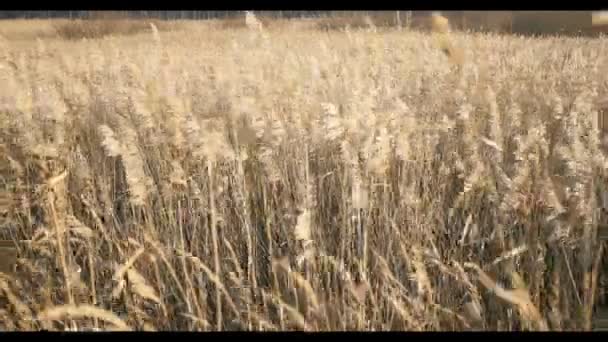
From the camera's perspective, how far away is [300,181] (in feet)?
6.17

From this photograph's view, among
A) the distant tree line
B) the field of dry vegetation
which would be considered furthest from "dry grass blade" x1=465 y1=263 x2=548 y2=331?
the distant tree line

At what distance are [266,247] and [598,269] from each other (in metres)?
0.94

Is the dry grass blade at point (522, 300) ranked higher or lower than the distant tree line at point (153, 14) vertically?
lower

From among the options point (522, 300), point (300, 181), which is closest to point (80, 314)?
point (300, 181)

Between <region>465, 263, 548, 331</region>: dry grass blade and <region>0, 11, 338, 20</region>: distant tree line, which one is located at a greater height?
<region>0, 11, 338, 20</region>: distant tree line

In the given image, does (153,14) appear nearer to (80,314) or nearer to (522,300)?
(80,314)

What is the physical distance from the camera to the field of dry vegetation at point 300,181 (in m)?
1.60

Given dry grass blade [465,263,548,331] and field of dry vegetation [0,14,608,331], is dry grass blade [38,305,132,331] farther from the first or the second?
dry grass blade [465,263,548,331]

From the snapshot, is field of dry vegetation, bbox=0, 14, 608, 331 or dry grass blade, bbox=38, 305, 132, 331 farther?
field of dry vegetation, bbox=0, 14, 608, 331

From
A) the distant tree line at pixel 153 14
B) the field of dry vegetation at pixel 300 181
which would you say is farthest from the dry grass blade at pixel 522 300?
the distant tree line at pixel 153 14

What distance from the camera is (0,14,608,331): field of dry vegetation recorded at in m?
1.60

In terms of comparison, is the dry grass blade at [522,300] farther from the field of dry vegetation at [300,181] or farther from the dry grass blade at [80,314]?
the dry grass blade at [80,314]

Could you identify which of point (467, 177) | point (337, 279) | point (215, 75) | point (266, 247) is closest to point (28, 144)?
point (215, 75)

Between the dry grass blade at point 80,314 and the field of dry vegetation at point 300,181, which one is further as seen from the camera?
the field of dry vegetation at point 300,181
